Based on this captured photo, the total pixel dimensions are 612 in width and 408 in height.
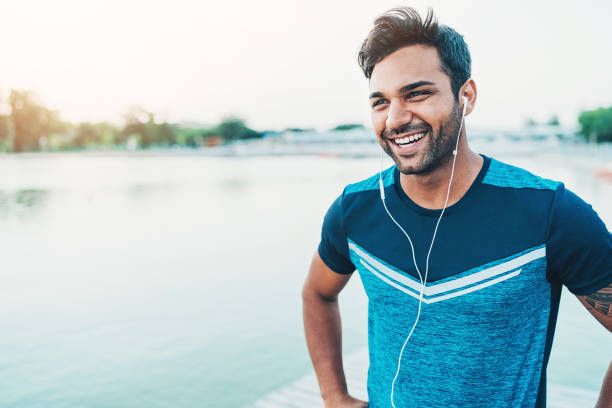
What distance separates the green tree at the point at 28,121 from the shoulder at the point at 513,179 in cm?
11987

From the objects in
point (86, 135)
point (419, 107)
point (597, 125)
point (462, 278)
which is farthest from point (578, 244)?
point (86, 135)

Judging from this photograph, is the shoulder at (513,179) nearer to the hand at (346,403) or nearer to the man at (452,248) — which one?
the man at (452,248)

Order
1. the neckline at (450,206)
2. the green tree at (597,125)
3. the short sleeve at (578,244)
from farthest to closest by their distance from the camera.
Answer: the green tree at (597,125) → the neckline at (450,206) → the short sleeve at (578,244)

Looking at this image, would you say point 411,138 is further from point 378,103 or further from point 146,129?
point 146,129

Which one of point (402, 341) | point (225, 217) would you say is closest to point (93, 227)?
point (225, 217)

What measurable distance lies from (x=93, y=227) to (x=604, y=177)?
26501 millimetres

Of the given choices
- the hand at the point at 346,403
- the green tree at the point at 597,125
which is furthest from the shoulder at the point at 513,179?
the green tree at the point at 597,125

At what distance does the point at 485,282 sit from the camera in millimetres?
1641

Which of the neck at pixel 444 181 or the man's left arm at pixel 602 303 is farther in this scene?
the neck at pixel 444 181

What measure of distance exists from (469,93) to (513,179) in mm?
356

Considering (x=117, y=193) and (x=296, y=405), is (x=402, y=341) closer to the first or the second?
(x=296, y=405)

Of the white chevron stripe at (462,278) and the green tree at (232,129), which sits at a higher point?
the green tree at (232,129)

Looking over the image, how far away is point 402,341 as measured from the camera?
5.85ft

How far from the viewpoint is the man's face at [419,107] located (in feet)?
5.72
